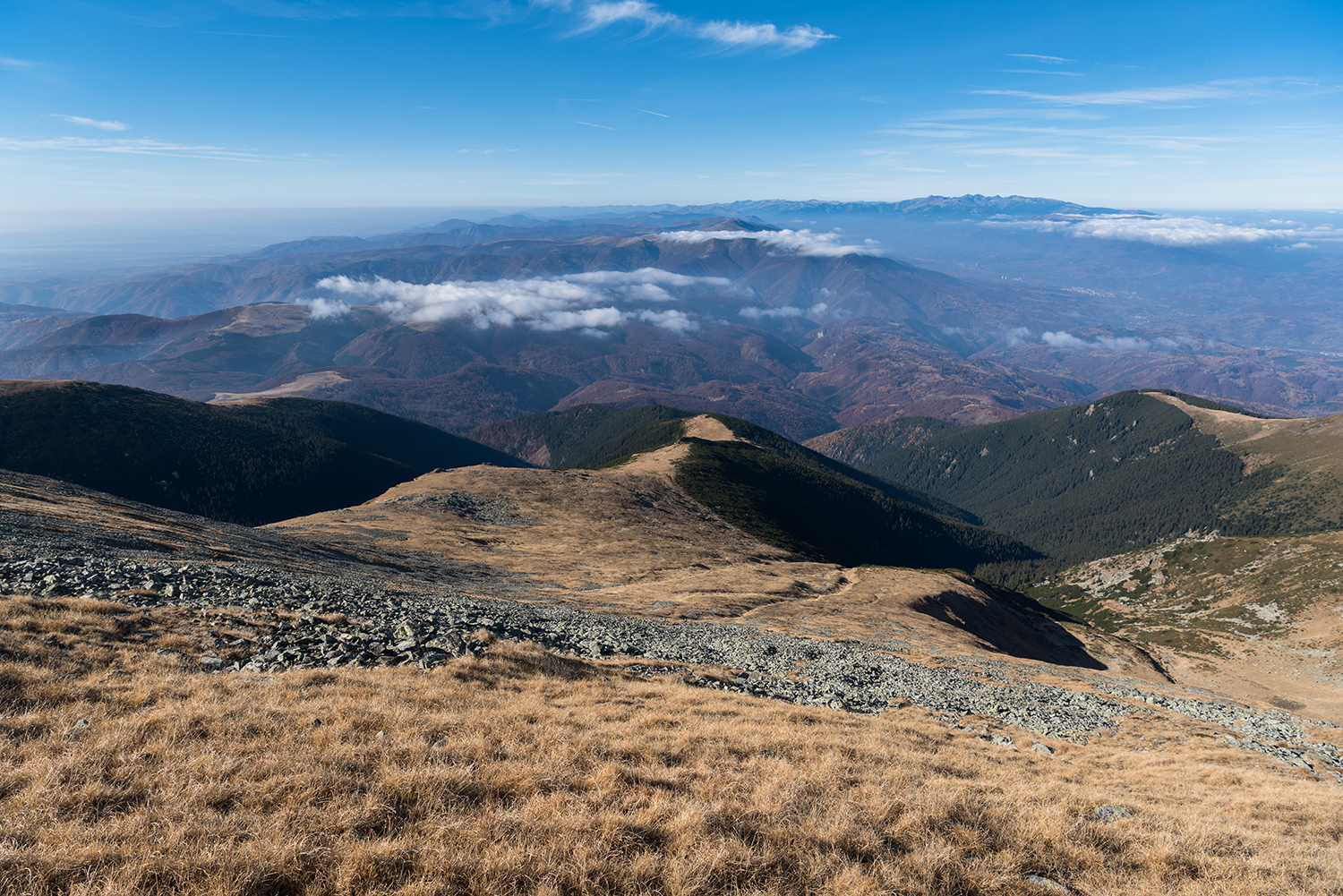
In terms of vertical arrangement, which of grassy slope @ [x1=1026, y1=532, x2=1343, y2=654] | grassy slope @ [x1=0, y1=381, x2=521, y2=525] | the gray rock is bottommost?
grassy slope @ [x1=1026, y1=532, x2=1343, y2=654]

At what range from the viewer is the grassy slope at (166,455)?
150 m

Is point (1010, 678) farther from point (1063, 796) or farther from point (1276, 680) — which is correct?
point (1276, 680)

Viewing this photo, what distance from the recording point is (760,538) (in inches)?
4220

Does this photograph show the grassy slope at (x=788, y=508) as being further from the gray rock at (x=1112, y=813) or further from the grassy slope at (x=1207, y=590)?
the gray rock at (x=1112, y=813)

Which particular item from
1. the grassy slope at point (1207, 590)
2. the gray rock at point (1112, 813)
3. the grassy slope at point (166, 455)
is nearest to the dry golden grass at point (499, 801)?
the gray rock at point (1112, 813)

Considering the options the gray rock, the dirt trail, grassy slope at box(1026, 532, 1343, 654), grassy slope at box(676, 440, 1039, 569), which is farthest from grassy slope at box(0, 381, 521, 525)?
grassy slope at box(1026, 532, 1343, 654)

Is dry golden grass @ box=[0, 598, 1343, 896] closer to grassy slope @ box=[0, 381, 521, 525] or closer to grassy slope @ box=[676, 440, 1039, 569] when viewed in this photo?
grassy slope @ box=[676, 440, 1039, 569]

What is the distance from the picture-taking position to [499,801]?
9.77m

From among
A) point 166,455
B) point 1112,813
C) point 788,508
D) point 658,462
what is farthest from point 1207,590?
point 166,455

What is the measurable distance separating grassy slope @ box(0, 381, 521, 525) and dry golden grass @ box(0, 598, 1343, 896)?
7480 inches

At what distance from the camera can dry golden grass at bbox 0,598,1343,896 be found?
7559 millimetres

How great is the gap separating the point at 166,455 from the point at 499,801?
21653 centimetres

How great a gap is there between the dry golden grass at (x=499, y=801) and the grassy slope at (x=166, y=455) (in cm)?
18999

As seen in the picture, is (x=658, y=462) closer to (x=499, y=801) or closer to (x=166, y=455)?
(x=499, y=801)
